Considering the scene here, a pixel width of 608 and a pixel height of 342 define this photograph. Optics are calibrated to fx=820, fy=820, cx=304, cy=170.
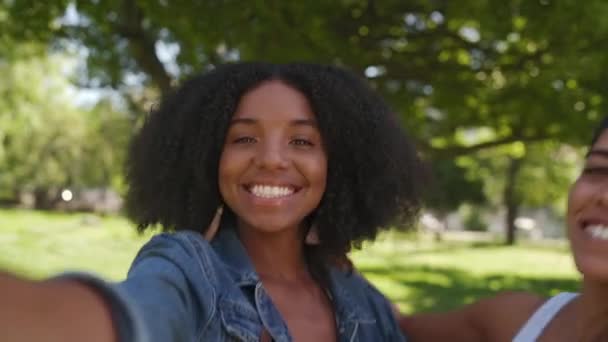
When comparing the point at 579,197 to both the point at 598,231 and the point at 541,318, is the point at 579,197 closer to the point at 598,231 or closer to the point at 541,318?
the point at 598,231

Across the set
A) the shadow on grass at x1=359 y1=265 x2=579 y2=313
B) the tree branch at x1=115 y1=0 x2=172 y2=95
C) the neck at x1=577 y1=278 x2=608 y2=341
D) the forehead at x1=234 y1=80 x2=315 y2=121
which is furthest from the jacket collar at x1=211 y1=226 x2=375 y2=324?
the shadow on grass at x1=359 y1=265 x2=579 y2=313

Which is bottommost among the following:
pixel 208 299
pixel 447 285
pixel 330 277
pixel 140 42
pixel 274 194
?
pixel 447 285

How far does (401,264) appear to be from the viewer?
59.6 feet

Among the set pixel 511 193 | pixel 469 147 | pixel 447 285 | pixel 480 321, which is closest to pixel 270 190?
pixel 480 321

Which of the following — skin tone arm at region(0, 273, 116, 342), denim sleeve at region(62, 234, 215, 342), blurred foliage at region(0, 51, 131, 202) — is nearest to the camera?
skin tone arm at region(0, 273, 116, 342)

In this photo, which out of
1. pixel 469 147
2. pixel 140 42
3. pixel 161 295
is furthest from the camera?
pixel 469 147

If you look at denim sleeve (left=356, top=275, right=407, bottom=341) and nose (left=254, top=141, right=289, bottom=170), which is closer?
nose (left=254, top=141, right=289, bottom=170)

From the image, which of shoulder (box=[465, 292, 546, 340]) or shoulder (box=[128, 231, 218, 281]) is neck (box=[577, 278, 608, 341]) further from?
shoulder (box=[128, 231, 218, 281])

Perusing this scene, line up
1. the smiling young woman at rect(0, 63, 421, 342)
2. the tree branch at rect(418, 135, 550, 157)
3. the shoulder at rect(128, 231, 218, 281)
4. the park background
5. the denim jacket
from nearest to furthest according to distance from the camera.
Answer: the denim jacket, the shoulder at rect(128, 231, 218, 281), the smiling young woman at rect(0, 63, 421, 342), the park background, the tree branch at rect(418, 135, 550, 157)

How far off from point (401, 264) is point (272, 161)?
1627 centimetres

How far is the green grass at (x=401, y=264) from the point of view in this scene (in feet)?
40.4

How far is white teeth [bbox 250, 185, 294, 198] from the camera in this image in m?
2.21

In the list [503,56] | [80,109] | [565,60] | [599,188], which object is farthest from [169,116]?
[80,109]

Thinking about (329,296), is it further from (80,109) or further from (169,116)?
(80,109)
